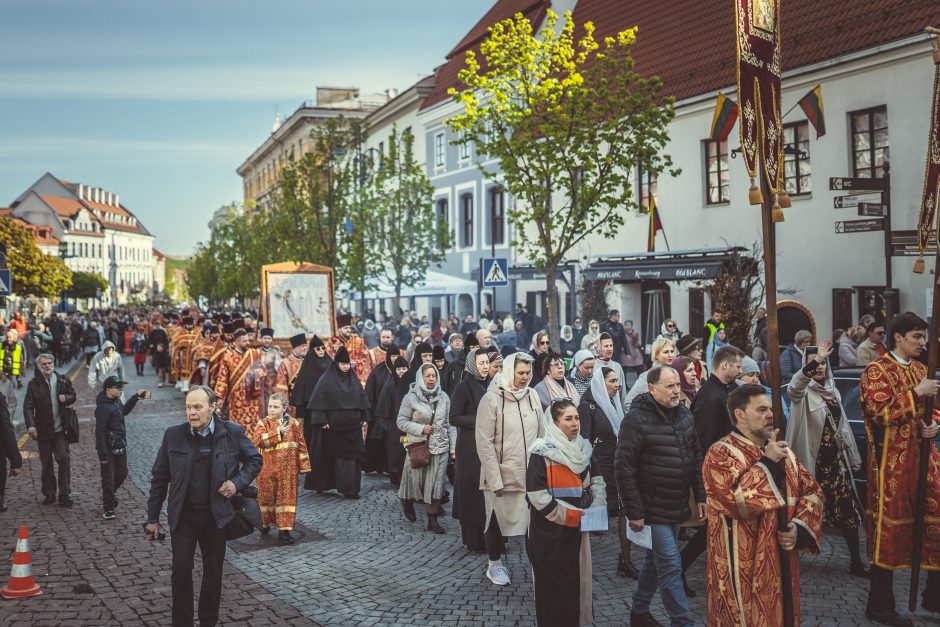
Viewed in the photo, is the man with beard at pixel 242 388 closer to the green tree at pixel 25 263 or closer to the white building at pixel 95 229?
the green tree at pixel 25 263

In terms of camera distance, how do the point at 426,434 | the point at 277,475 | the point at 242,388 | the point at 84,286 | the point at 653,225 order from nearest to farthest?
the point at 277,475 < the point at 426,434 < the point at 242,388 < the point at 653,225 < the point at 84,286

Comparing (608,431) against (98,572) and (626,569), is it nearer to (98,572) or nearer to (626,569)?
(626,569)

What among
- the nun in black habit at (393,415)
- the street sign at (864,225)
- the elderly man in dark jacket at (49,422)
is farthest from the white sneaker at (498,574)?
the street sign at (864,225)

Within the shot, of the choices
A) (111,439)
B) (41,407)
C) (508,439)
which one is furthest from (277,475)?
(41,407)

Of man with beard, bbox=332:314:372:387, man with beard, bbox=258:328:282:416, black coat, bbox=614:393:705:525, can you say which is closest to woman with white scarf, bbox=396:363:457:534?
man with beard, bbox=258:328:282:416

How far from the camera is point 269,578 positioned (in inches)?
324

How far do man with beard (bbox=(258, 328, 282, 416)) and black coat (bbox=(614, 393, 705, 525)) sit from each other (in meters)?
7.40

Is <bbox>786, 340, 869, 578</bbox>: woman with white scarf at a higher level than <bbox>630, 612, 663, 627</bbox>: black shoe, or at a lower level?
higher

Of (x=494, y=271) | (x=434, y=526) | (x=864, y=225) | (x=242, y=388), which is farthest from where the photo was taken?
(x=494, y=271)

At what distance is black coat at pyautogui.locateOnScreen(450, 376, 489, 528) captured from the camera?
873 cm

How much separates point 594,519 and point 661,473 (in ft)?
1.81

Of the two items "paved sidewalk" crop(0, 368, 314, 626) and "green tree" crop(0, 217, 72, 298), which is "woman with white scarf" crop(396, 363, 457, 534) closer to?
"paved sidewalk" crop(0, 368, 314, 626)

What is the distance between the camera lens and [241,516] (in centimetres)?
655

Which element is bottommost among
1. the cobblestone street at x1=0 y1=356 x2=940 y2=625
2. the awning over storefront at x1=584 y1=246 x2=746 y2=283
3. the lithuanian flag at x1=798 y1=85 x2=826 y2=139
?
the cobblestone street at x1=0 y1=356 x2=940 y2=625
